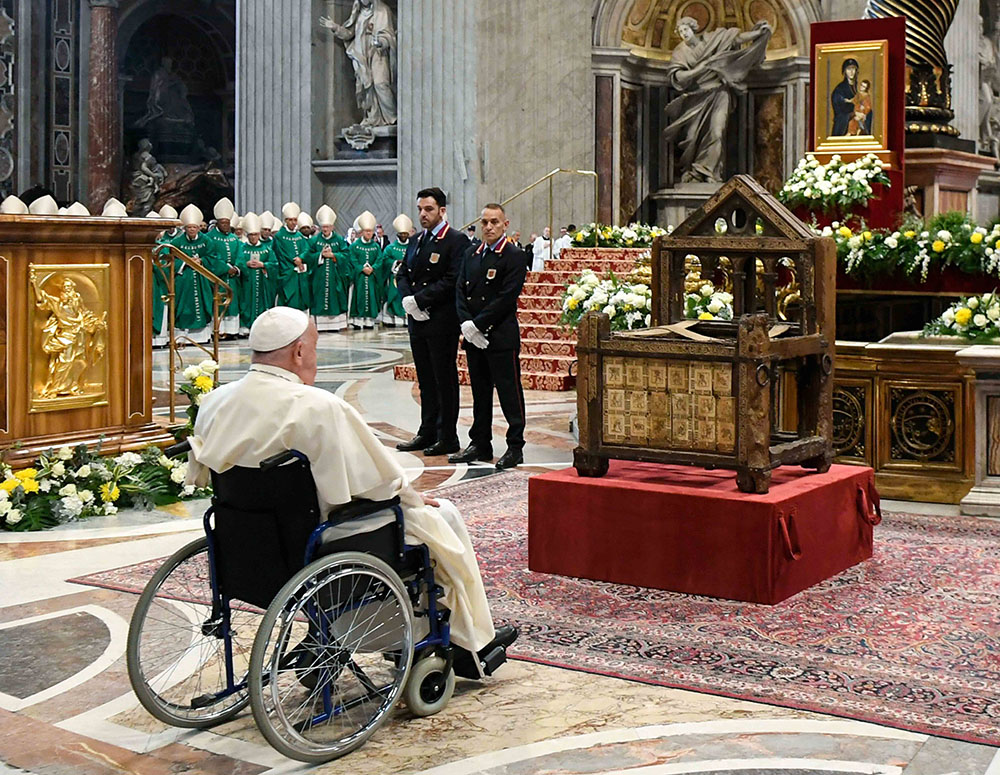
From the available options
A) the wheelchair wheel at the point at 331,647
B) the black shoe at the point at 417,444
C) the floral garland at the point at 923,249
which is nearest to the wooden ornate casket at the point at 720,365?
the wheelchair wheel at the point at 331,647

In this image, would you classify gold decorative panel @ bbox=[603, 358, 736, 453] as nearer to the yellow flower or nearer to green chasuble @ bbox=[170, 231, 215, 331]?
the yellow flower

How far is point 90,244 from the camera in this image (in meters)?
8.00

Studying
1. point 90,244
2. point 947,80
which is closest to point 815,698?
point 90,244

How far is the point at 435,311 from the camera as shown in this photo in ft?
31.8

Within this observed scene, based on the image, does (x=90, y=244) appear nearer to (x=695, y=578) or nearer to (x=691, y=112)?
(x=695, y=578)

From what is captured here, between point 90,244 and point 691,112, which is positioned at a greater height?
point 691,112

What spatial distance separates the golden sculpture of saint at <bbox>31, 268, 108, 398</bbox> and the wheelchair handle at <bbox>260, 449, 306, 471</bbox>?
14.0ft

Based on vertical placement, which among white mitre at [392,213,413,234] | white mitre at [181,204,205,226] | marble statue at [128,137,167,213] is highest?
marble statue at [128,137,167,213]

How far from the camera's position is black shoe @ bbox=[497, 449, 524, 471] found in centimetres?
906

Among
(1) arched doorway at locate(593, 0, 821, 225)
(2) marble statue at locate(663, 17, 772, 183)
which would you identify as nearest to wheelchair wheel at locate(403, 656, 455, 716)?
(1) arched doorway at locate(593, 0, 821, 225)

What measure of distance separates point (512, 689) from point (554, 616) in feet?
3.14

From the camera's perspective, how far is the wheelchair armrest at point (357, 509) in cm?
406

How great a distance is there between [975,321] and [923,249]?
2.95 ft

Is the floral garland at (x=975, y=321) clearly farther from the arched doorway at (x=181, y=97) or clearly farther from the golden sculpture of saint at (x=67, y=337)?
the arched doorway at (x=181, y=97)
